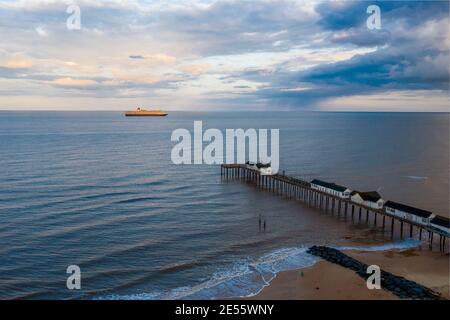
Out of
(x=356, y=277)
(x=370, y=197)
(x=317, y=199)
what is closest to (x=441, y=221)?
(x=370, y=197)

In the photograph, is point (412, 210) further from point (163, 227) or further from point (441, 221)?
point (163, 227)

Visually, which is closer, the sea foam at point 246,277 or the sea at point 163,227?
the sea foam at point 246,277

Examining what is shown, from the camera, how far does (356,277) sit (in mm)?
32188

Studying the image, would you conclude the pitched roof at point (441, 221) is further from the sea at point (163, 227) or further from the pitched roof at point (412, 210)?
the sea at point (163, 227)

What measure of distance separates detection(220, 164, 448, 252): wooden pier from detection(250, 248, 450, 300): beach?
451cm

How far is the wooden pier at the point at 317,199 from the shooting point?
43459mm

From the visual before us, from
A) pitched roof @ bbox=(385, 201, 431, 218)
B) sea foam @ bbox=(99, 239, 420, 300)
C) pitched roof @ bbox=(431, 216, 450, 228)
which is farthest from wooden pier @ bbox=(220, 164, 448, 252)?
sea foam @ bbox=(99, 239, 420, 300)

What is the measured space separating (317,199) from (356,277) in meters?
27.3

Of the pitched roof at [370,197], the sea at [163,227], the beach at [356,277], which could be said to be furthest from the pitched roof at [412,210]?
the beach at [356,277]

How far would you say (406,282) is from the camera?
3114cm

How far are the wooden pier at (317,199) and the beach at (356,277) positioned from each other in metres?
4.51

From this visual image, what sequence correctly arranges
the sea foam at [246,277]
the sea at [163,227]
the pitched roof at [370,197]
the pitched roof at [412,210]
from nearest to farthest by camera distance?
the sea foam at [246,277] → the sea at [163,227] → the pitched roof at [412,210] → the pitched roof at [370,197]
